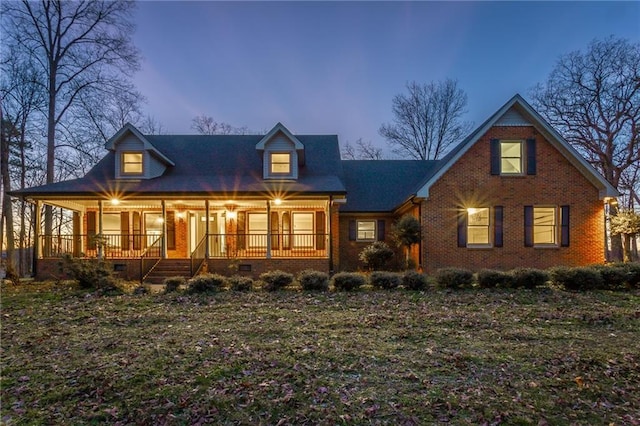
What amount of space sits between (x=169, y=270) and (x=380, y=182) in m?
11.2

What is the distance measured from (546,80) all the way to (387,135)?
1215 cm

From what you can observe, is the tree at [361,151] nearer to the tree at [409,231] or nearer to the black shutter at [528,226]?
the black shutter at [528,226]

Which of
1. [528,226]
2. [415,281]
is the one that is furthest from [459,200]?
[415,281]

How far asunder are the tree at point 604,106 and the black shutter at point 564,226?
1089 centimetres

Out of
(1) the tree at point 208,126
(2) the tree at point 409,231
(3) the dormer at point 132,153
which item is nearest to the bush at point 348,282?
(2) the tree at point 409,231

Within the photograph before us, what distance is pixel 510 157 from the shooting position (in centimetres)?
1426

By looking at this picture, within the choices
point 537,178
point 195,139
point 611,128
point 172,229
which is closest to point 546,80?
point 611,128

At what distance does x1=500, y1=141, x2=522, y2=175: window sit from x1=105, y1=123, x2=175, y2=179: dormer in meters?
14.7

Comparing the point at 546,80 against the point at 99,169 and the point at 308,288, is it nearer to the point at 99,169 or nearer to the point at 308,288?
the point at 308,288

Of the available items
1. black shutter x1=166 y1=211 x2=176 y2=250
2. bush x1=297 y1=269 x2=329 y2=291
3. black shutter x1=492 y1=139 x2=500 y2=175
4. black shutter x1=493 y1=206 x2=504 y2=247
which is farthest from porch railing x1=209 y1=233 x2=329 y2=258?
black shutter x1=492 y1=139 x2=500 y2=175

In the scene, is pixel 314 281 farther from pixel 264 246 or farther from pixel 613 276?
pixel 613 276

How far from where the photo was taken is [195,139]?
19.0 metres

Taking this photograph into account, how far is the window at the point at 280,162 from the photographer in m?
16.0

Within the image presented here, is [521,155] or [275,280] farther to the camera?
[521,155]
